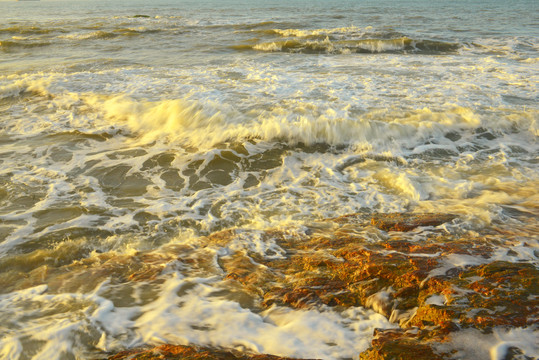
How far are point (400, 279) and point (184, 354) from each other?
1540 millimetres

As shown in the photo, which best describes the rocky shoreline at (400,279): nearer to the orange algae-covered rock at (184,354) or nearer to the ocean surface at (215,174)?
the orange algae-covered rock at (184,354)

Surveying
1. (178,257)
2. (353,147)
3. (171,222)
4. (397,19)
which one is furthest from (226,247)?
(397,19)

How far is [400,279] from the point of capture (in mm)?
2729

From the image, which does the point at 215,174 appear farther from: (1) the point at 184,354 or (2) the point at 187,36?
(2) the point at 187,36

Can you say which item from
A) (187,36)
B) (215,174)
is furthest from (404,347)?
(187,36)

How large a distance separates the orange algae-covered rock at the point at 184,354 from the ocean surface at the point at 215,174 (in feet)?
0.34

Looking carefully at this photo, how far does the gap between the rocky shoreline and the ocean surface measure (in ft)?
0.40

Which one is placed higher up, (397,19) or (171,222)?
(397,19)

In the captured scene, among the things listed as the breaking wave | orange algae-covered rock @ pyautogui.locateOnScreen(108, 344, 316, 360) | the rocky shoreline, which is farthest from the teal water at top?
orange algae-covered rock @ pyautogui.locateOnScreen(108, 344, 316, 360)

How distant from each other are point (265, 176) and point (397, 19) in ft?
73.2

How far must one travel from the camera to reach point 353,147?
241 inches

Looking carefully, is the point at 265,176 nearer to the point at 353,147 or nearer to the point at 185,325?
the point at 353,147

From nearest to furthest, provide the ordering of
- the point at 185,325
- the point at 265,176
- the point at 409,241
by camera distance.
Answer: the point at 185,325 → the point at 409,241 → the point at 265,176

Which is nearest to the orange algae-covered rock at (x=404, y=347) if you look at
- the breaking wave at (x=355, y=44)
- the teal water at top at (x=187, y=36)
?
the teal water at top at (x=187, y=36)
